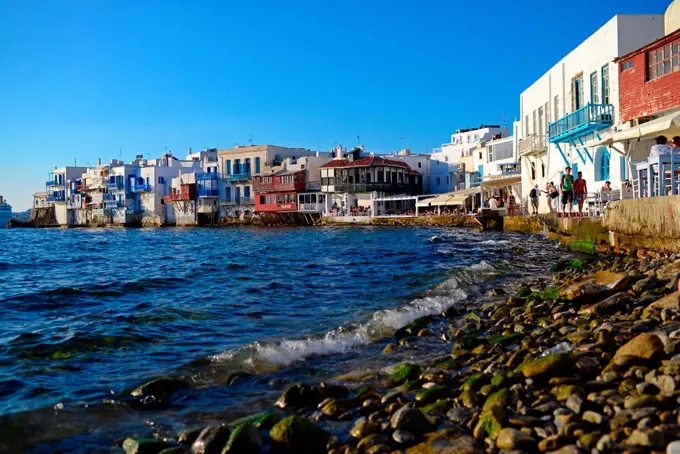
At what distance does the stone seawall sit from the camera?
1130 cm

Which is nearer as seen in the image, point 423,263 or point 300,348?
point 300,348

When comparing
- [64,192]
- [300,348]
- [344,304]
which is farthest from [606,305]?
[64,192]

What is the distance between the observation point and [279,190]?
68.9 metres

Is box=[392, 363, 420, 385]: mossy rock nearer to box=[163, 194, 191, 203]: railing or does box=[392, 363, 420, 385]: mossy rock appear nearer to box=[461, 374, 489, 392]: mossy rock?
box=[461, 374, 489, 392]: mossy rock

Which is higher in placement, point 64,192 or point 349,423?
point 64,192

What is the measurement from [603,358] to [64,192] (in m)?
105

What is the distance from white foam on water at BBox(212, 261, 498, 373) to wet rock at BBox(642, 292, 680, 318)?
11.4 feet

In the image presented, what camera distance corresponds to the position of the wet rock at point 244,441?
430 centimetres

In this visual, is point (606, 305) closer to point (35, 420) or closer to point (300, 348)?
point (300, 348)

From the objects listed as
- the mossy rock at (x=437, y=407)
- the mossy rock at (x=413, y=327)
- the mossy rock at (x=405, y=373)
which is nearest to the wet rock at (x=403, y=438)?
the mossy rock at (x=437, y=407)

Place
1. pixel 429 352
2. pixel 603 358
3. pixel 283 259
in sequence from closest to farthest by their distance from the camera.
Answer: pixel 603 358, pixel 429 352, pixel 283 259

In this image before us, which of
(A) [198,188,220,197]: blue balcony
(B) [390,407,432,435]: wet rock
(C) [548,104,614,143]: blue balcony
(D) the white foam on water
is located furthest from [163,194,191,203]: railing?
(B) [390,407,432,435]: wet rock

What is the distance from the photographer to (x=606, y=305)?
747cm

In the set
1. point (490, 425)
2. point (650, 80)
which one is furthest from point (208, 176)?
point (490, 425)
